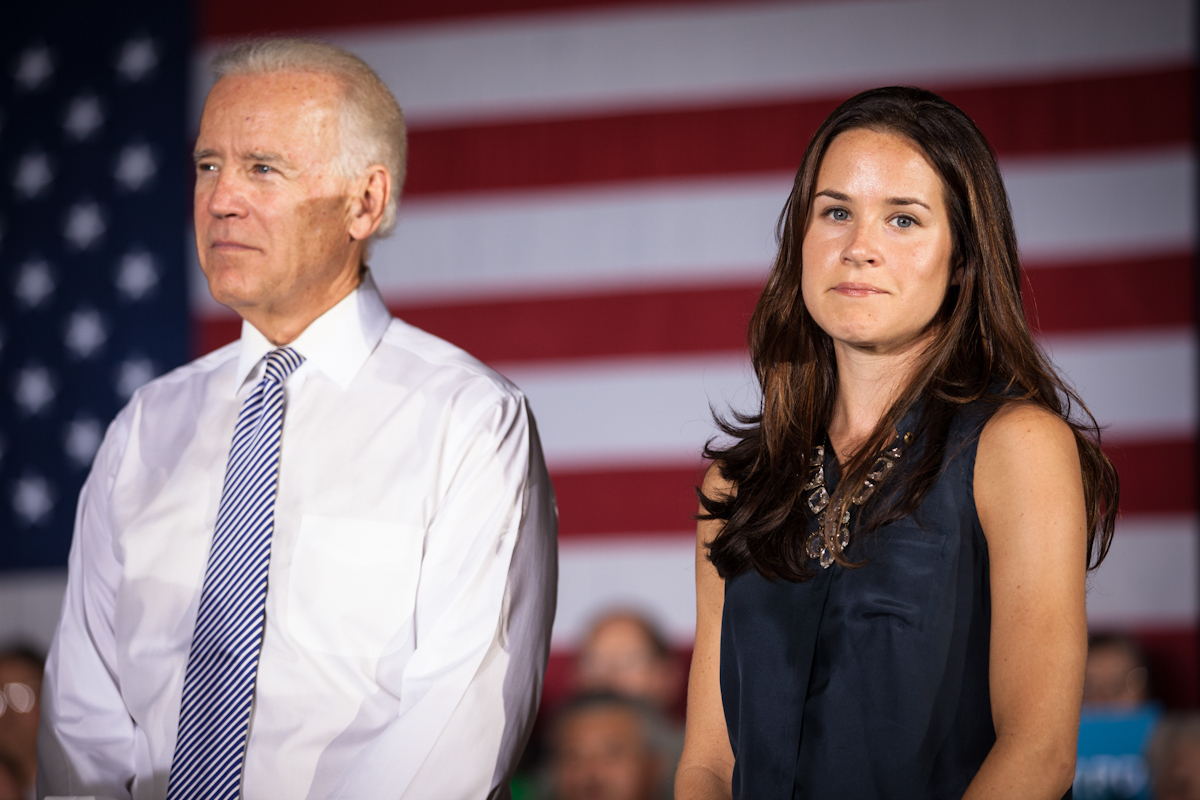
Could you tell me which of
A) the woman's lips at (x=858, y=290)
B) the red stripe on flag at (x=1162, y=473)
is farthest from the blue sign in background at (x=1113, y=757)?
the woman's lips at (x=858, y=290)

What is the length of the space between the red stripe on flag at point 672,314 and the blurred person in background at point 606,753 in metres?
1.48

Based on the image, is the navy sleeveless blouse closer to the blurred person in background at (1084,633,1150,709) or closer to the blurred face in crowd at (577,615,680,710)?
the blurred face in crowd at (577,615,680,710)

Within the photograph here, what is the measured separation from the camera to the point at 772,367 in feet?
5.02

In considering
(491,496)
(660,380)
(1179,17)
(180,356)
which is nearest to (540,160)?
(660,380)

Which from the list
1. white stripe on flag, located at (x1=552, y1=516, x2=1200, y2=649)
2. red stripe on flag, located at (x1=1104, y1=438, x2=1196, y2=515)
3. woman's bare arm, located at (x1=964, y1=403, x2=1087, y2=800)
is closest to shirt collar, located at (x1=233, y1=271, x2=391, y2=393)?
woman's bare arm, located at (x1=964, y1=403, x2=1087, y2=800)

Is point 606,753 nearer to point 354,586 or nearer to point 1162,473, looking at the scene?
point 354,586

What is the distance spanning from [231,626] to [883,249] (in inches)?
38.8

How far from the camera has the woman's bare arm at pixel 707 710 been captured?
142 cm

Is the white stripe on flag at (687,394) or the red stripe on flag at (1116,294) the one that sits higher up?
the red stripe on flag at (1116,294)

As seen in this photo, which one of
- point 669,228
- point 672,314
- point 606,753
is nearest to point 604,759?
point 606,753

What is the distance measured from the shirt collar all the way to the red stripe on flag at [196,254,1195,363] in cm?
226

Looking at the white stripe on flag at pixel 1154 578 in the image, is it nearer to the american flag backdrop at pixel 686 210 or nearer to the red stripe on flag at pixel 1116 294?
the american flag backdrop at pixel 686 210

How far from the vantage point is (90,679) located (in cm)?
170

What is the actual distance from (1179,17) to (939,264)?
3.23m
